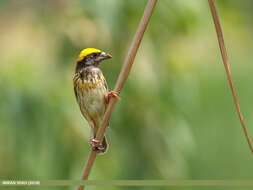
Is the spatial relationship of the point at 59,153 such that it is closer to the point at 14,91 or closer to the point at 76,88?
the point at 14,91

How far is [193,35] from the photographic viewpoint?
12.2 ft

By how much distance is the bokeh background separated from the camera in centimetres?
334

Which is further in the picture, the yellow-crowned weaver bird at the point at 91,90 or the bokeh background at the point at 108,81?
the bokeh background at the point at 108,81

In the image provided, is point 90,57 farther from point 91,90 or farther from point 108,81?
point 108,81

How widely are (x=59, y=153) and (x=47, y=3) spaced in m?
1.14

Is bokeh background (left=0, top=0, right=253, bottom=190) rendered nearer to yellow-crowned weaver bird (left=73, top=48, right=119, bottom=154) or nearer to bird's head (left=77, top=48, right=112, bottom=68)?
yellow-crowned weaver bird (left=73, top=48, right=119, bottom=154)

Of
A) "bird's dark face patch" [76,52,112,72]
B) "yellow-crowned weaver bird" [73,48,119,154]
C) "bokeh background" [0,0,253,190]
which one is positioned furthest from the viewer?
"bokeh background" [0,0,253,190]

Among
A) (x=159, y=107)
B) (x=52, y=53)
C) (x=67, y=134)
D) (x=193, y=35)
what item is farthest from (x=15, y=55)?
(x=193, y=35)

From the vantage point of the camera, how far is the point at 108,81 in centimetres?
327

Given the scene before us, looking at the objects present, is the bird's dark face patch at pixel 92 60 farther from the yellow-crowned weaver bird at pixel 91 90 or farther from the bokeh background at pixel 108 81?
the bokeh background at pixel 108 81

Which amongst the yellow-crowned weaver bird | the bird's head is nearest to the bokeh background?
the yellow-crowned weaver bird

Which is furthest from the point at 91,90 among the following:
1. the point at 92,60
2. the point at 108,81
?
the point at 108,81

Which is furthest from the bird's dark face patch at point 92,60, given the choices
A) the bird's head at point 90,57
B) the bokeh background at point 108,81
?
the bokeh background at point 108,81

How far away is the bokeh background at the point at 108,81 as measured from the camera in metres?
3.34
